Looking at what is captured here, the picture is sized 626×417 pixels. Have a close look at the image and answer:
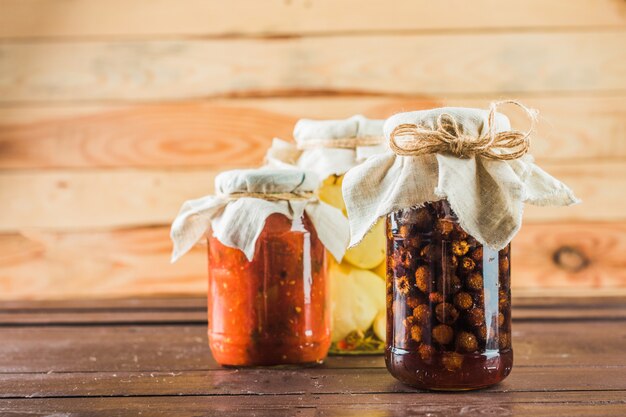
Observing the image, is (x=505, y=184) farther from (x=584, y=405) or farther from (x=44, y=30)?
(x=44, y=30)

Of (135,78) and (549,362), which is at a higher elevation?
(135,78)

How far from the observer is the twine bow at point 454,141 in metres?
0.64

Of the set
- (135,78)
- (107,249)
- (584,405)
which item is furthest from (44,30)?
(584,405)

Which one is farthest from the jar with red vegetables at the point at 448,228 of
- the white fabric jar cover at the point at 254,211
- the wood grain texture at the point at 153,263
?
the wood grain texture at the point at 153,263

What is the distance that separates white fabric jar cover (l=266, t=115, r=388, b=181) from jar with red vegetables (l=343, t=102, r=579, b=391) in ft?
0.53

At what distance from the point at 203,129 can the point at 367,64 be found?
343 millimetres

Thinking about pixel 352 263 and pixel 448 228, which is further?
pixel 352 263

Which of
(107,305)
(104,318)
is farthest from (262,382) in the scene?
(107,305)

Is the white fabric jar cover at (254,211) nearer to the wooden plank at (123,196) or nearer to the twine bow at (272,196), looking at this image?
the twine bow at (272,196)

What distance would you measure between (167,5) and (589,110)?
841mm

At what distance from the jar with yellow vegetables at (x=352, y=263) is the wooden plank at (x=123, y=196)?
58 centimetres

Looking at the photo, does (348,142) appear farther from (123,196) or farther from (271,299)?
(123,196)

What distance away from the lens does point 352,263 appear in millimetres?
873

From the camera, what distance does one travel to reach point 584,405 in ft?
2.06
